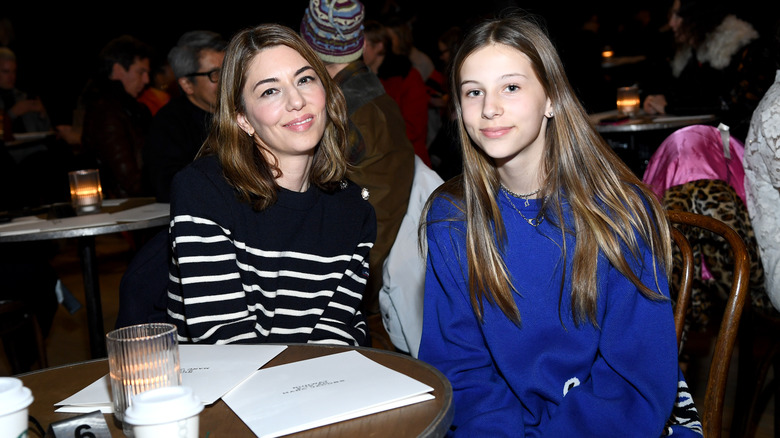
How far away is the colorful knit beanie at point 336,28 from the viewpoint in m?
2.91

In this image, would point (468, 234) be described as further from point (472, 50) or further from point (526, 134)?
point (472, 50)

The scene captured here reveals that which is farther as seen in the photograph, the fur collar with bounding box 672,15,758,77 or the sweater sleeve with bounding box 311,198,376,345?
the fur collar with bounding box 672,15,758,77

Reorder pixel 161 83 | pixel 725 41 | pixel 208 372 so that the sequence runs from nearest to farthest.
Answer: pixel 208 372 → pixel 725 41 → pixel 161 83

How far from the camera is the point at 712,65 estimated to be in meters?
4.56

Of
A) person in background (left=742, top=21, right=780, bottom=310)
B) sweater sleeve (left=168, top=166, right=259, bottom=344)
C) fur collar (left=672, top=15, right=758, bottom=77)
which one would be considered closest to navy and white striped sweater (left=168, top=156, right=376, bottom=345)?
sweater sleeve (left=168, top=166, right=259, bottom=344)

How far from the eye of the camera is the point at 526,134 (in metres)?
1.60

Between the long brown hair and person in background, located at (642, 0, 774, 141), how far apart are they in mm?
2465

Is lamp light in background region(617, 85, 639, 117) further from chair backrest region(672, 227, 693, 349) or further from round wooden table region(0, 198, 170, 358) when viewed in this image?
chair backrest region(672, 227, 693, 349)

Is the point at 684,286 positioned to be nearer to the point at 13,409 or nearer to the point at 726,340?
the point at 726,340

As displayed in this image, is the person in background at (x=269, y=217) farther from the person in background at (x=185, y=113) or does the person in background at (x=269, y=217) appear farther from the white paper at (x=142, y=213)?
the person in background at (x=185, y=113)

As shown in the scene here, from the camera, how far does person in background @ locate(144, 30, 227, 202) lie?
374cm

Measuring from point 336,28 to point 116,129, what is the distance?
8.49 ft

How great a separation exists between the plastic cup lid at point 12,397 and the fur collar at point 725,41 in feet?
14.4

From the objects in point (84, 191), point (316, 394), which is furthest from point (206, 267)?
point (84, 191)
